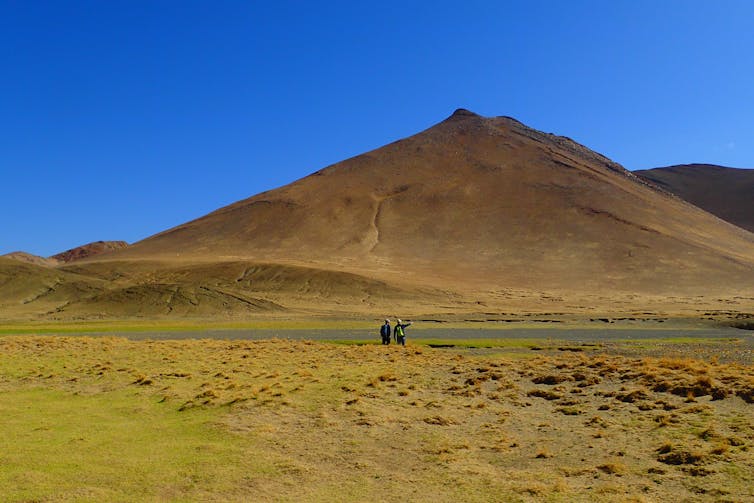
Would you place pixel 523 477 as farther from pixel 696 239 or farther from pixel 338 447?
pixel 696 239

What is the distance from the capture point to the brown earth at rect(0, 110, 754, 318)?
77.9 metres

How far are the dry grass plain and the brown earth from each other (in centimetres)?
4815

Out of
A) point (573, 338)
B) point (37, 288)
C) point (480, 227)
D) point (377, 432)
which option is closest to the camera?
point (377, 432)

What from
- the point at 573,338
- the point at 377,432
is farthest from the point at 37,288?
the point at 377,432

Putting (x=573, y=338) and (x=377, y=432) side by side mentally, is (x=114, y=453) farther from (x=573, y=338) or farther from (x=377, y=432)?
(x=573, y=338)

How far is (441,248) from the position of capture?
117000mm

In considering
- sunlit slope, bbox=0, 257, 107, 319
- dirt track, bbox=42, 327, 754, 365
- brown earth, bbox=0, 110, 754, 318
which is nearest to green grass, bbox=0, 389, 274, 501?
dirt track, bbox=42, 327, 754, 365

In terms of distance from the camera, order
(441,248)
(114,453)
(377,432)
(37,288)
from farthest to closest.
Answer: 1. (441,248)
2. (37,288)
3. (377,432)
4. (114,453)

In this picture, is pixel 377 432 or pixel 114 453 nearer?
pixel 114 453

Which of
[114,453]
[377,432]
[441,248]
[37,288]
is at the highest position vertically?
[441,248]

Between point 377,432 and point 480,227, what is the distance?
376 ft

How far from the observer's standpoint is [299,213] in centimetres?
13700

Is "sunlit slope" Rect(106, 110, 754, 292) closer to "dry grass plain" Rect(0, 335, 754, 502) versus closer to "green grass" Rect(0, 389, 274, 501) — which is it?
"dry grass plain" Rect(0, 335, 754, 502)

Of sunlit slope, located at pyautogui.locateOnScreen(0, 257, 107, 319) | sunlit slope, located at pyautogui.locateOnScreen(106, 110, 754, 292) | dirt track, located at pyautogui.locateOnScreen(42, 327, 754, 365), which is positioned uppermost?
sunlit slope, located at pyautogui.locateOnScreen(106, 110, 754, 292)
